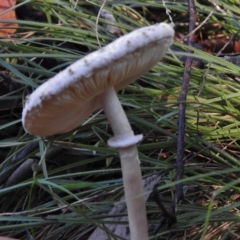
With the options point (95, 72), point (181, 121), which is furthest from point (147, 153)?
→ point (95, 72)

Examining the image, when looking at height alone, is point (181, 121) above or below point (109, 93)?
below

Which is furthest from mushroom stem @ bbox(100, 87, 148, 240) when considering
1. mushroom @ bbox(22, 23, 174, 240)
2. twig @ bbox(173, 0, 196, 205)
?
twig @ bbox(173, 0, 196, 205)

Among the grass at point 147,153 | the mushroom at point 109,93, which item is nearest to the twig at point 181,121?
the grass at point 147,153

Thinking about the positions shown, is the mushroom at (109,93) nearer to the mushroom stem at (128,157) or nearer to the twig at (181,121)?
the mushroom stem at (128,157)

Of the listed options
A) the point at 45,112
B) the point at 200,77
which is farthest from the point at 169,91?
the point at 45,112

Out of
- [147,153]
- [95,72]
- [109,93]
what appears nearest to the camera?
[95,72]

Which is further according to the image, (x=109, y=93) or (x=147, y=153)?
(x=147, y=153)

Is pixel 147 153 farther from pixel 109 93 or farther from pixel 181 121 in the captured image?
pixel 109 93

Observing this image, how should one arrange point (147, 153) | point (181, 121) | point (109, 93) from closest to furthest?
point (109, 93) → point (181, 121) → point (147, 153)
